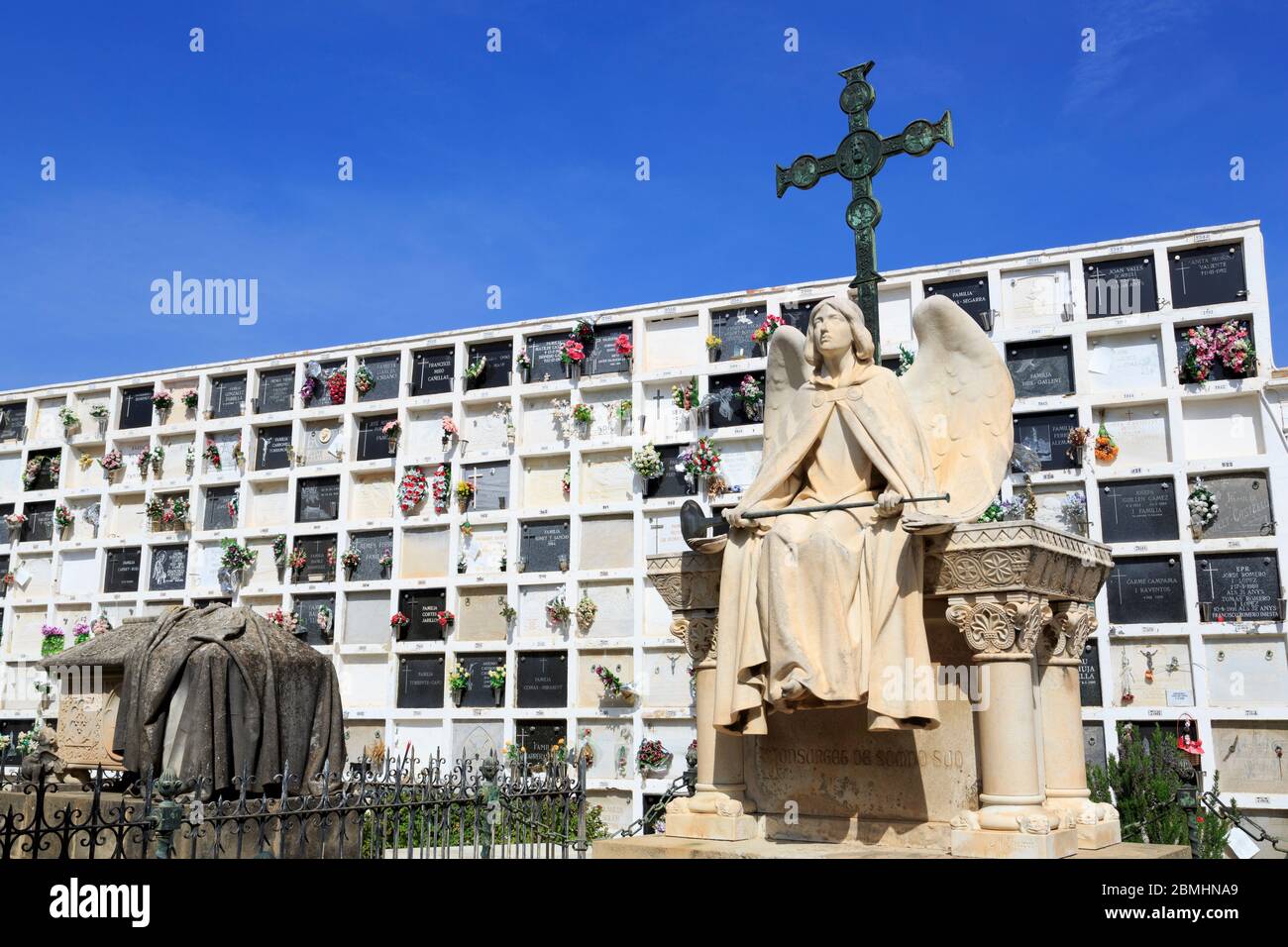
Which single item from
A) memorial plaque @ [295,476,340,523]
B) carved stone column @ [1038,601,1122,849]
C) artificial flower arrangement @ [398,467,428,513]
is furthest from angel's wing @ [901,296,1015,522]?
memorial plaque @ [295,476,340,523]

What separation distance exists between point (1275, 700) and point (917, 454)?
11.1 meters

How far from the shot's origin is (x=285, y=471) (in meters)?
21.7

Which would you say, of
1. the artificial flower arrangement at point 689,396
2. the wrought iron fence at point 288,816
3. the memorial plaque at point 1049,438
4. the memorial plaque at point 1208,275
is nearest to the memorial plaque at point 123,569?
the wrought iron fence at point 288,816

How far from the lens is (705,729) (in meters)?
7.35

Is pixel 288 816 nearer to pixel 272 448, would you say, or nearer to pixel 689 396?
pixel 689 396

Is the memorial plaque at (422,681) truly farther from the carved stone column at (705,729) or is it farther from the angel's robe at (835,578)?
the angel's robe at (835,578)

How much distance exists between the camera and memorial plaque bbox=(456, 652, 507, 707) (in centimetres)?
1928

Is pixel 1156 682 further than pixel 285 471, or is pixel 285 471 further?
pixel 285 471

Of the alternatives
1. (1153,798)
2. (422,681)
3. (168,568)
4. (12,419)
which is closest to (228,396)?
(168,568)

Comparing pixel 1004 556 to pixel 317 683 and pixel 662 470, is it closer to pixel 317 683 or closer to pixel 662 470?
pixel 317 683

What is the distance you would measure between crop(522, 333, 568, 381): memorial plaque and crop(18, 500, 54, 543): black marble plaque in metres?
11.5
